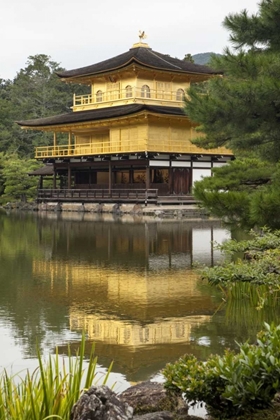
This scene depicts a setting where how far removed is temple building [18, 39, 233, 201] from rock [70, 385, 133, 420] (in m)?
31.9

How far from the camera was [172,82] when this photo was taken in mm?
41906

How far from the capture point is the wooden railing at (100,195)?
36.3 m

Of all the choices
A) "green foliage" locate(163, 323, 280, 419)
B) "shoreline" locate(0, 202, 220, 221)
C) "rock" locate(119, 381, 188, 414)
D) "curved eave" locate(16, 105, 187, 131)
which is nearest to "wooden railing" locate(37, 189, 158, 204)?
"shoreline" locate(0, 202, 220, 221)

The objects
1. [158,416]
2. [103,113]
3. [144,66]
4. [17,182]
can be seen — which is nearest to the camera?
[158,416]

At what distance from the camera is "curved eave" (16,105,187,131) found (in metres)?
36.3

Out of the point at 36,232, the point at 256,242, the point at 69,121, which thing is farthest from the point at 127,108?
the point at 256,242

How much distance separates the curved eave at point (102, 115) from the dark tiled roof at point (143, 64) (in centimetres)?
268

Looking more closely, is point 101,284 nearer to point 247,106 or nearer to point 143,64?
point 247,106

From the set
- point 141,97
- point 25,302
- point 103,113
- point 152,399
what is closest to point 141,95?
point 141,97

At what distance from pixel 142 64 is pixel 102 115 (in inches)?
155

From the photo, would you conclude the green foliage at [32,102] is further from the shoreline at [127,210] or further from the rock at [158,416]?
the rock at [158,416]

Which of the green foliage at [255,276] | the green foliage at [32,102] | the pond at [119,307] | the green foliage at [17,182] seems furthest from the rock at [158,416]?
the green foliage at [32,102]

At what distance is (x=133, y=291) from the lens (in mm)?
11703

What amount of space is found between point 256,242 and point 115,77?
32.3m
